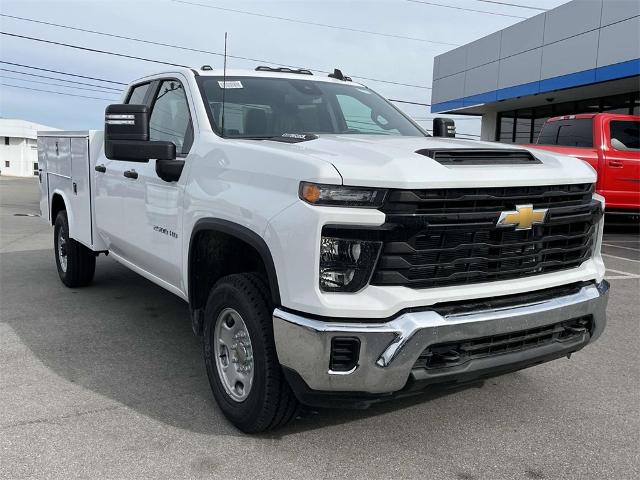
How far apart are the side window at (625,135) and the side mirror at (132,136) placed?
975cm

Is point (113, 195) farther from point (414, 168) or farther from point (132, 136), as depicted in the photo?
point (414, 168)

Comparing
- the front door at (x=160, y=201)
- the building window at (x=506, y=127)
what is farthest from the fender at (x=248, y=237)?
the building window at (x=506, y=127)

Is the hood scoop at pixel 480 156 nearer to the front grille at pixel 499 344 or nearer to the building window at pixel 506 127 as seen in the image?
the front grille at pixel 499 344

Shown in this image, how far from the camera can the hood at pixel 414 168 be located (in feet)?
8.50

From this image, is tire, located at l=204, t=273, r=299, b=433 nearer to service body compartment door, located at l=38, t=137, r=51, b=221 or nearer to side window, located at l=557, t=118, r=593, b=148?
service body compartment door, located at l=38, t=137, r=51, b=221

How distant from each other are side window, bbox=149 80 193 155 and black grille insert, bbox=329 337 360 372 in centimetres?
181

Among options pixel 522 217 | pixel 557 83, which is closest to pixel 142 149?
pixel 522 217

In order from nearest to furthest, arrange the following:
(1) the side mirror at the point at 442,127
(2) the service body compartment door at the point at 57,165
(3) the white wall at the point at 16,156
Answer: (1) the side mirror at the point at 442,127, (2) the service body compartment door at the point at 57,165, (3) the white wall at the point at 16,156

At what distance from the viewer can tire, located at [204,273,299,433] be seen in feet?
9.49

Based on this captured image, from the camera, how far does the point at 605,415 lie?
3531 mm

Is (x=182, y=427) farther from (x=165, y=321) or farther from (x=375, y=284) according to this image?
(x=165, y=321)

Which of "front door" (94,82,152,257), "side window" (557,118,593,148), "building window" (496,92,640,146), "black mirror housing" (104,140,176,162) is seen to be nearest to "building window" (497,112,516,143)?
"building window" (496,92,640,146)

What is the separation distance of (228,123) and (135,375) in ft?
5.73

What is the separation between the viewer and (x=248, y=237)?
9.68ft
